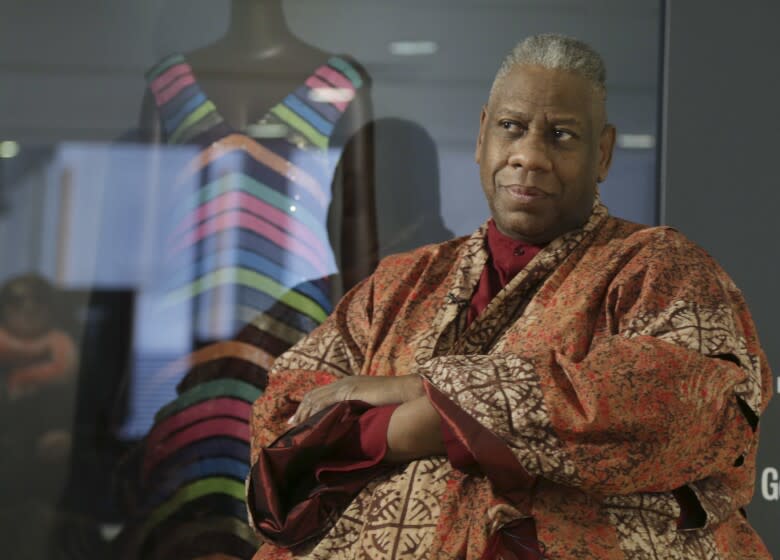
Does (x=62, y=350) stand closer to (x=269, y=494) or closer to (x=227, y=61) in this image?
(x=227, y=61)

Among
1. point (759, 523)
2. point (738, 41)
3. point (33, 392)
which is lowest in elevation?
point (759, 523)

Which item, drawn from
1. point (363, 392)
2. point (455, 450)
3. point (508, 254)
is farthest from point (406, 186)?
point (455, 450)

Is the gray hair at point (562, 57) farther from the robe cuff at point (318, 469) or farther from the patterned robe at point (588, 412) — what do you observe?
the robe cuff at point (318, 469)

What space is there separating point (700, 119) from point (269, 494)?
67.3 inches

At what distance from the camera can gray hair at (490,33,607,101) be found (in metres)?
2.46

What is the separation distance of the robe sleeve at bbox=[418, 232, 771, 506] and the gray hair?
19.0 inches

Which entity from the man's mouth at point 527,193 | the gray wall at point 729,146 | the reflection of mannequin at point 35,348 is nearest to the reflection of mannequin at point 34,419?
the reflection of mannequin at point 35,348

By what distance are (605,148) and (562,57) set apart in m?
0.25

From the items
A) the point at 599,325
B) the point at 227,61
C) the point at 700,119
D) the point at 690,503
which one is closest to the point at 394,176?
the point at 227,61

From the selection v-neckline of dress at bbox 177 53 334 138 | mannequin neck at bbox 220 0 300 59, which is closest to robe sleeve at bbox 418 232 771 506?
v-neckline of dress at bbox 177 53 334 138

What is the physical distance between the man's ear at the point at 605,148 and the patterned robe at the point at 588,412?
17cm

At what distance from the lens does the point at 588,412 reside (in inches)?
81.1

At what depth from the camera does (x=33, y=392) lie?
323 cm

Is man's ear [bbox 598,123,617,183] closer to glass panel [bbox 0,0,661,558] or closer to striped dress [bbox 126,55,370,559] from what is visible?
glass panel [bbox 0,0,661,558]
